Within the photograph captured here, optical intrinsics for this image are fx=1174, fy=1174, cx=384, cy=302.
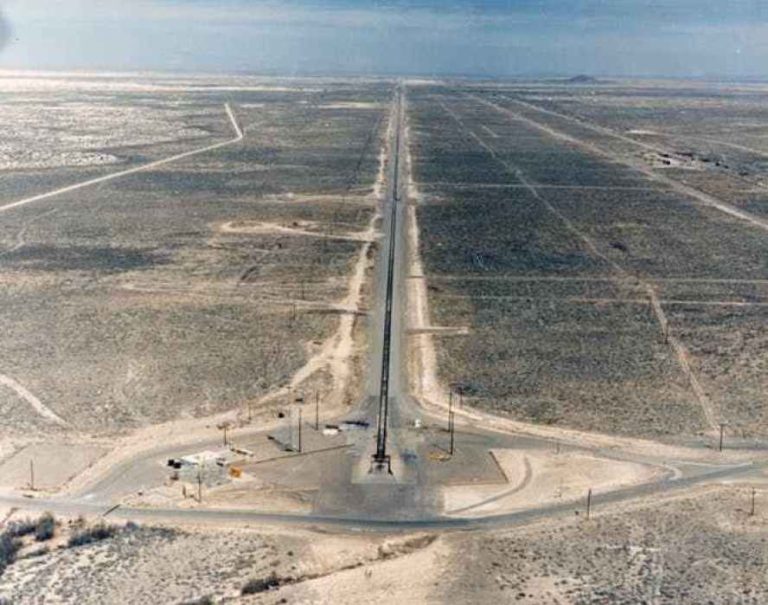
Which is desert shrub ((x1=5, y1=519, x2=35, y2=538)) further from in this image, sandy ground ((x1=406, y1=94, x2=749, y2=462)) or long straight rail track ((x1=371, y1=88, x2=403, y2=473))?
sandy ground ((x1=406, y1=94, x2=749, y2=462))

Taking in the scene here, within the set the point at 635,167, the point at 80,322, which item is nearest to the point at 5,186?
the point at 80,322

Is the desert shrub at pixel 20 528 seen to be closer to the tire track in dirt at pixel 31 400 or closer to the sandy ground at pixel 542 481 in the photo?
the tire track in dirt at pixel 31 400

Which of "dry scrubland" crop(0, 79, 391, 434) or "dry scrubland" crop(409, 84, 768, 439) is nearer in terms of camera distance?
"dry scrubland" crop(409, 84, 768, 439)

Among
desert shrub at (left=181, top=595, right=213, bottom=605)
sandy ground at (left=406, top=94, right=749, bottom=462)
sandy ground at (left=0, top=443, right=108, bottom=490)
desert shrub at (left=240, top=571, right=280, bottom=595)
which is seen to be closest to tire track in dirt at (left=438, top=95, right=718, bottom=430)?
sandy ground at (left=406, top=94, right=749, bottom=462)

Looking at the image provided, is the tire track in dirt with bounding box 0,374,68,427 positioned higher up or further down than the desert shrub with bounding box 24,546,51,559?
further down

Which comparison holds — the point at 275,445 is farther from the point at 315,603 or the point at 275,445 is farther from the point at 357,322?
the point at 357,322

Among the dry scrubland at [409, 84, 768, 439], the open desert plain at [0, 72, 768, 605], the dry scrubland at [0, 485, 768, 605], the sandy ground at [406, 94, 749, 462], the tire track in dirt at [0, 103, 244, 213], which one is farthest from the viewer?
the tire track in dirt at [0, 103, 244, 213]

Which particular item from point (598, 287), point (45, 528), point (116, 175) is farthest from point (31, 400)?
point (116, 175)
